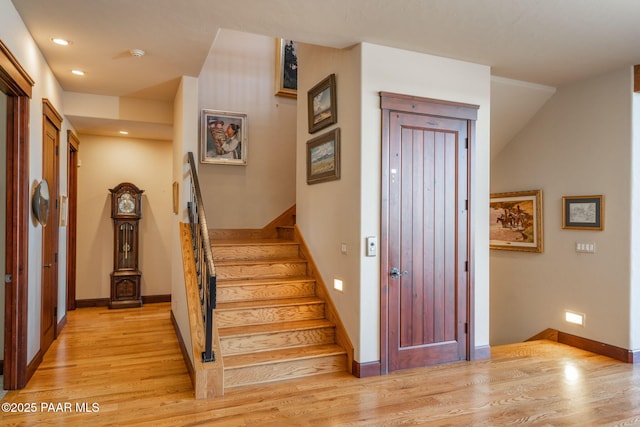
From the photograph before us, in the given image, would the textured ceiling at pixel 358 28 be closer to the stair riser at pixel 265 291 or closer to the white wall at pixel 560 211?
the white wall at pixel 560 211

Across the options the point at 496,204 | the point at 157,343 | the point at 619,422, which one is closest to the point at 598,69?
the point at 496,204

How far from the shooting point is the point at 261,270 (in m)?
4.43

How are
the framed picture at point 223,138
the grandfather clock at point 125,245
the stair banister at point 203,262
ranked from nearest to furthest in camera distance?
the stair banister at point 203,262 < the framed picture at point 223,138 < the grandfather clock at point 125,245

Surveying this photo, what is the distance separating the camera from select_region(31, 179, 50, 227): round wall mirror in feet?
11.7

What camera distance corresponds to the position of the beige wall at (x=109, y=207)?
6.41 metres

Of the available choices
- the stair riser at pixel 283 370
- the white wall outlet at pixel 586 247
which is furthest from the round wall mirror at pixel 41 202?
the white wall outlet at pixel 586 247

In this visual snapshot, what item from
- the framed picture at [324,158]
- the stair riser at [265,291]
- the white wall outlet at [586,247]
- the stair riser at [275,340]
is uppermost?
the framed picture at [324,158]

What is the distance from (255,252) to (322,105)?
177 cm

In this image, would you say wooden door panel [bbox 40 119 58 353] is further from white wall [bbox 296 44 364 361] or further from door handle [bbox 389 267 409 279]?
door handle [bbox 389 267 409 279]

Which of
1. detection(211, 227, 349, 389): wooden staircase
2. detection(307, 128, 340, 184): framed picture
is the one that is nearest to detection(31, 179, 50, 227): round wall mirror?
detection(211, 227, 349, 389): wooden staircase

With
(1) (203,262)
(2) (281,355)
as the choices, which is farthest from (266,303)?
(1) (203,262)

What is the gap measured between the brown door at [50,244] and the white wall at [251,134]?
66.5 inches

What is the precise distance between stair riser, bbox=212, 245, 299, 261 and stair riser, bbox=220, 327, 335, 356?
43.8 inches

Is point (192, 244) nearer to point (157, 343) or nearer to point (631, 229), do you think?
point (157, 343)
